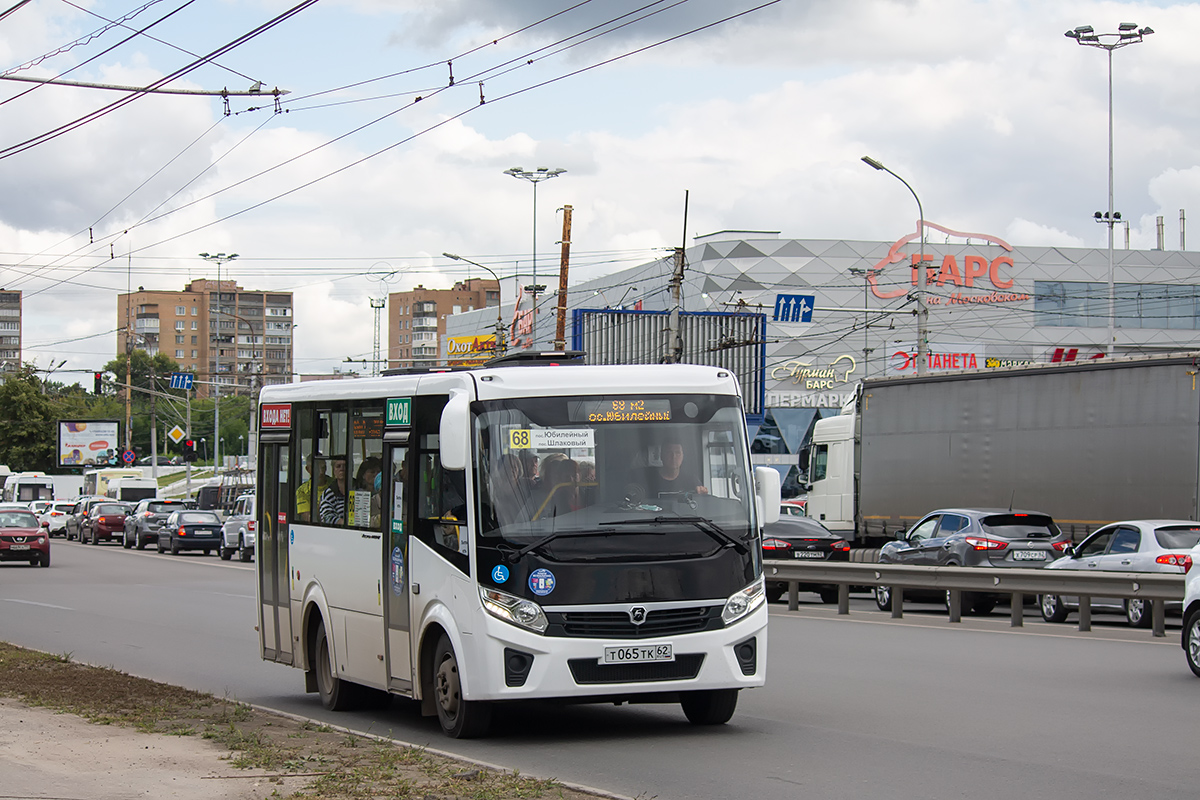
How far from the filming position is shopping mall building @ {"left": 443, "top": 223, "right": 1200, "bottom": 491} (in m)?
76.2

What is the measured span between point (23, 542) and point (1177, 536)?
27846 mm

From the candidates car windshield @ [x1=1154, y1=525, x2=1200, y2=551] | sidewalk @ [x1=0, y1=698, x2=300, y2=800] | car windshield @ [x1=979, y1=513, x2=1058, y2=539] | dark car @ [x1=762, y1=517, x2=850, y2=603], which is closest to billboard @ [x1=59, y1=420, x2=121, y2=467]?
dark car @ [x1=762, y1=517, x2=850, y2=603]

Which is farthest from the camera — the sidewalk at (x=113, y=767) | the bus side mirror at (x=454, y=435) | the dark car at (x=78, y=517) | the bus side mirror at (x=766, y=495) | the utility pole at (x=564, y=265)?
the dark car at (x=78, y=517)

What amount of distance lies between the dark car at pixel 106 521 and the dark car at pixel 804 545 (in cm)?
3580

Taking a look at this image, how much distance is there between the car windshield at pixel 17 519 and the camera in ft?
126

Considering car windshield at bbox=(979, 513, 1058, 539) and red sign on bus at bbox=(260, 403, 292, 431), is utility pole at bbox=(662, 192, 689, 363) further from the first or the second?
red sign on bus at bbox=(260, 403, 292, 431)

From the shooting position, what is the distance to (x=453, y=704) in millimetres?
9977

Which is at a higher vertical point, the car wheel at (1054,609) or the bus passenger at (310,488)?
the bus passenger at (310,488)

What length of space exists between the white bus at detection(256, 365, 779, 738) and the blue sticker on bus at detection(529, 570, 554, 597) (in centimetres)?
1

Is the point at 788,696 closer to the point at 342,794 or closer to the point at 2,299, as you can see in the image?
the point at 342,794

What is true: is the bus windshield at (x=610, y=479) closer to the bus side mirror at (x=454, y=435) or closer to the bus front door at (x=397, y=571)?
the bus side mirror at (x=454, y=435)

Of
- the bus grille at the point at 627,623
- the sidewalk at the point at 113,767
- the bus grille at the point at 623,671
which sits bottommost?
the sidewalk at the point at 113,767

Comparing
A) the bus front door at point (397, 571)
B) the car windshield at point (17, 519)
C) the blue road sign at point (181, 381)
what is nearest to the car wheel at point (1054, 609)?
the bus front door at point (397, 571)

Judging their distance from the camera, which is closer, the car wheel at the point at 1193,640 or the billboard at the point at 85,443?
the car wheel at the point at 1193,640
